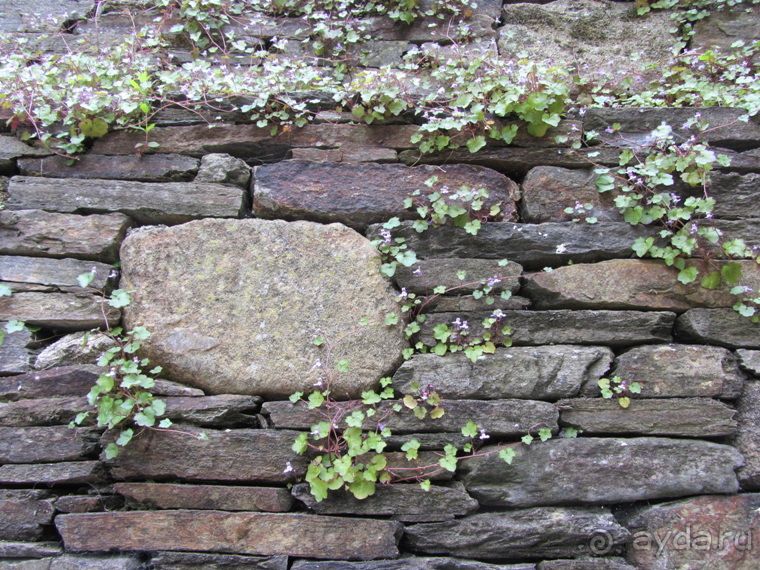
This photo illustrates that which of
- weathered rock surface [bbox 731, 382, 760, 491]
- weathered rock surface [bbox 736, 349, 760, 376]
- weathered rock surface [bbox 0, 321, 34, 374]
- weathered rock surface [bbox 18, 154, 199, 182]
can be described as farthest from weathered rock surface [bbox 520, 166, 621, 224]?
weathered rock surface [bbox 0, 321, 34, 374]

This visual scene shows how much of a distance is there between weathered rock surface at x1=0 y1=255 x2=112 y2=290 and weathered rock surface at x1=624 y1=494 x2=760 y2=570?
2106 millimetres

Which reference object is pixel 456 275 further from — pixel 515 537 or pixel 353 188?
pixel 515 537

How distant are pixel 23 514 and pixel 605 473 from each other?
6.49 ft

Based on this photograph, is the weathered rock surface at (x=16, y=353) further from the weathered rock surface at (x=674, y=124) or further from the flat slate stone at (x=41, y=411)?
the weathered rock surface at (x=674, y=124)

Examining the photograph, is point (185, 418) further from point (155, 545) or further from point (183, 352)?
point (155, 545)

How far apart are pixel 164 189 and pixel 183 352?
67 centimetres

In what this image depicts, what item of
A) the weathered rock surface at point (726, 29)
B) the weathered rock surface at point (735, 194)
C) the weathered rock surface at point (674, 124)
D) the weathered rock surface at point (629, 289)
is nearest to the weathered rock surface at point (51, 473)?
the weathered rock surface at point (629, 289)

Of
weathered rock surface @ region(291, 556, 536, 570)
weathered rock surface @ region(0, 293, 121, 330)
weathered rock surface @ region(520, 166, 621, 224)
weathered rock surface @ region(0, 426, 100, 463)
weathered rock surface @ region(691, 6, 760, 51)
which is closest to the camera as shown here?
weathered rock surface @ region(291, 556, 536, 570)

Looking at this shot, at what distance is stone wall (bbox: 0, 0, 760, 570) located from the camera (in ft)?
5.97

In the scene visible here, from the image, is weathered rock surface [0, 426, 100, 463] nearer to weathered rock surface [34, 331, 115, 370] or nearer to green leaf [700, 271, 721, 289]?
weathered rock surface [34, 331, 115, 370]

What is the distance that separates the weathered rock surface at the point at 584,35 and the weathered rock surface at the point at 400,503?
2.12m

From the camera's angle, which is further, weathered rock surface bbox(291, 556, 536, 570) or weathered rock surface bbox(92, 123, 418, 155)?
weathered rock surface bbox(92, 123, 418, 155)

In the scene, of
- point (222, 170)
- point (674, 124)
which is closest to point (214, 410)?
point (222, 170)

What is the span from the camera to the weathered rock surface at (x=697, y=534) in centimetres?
182
